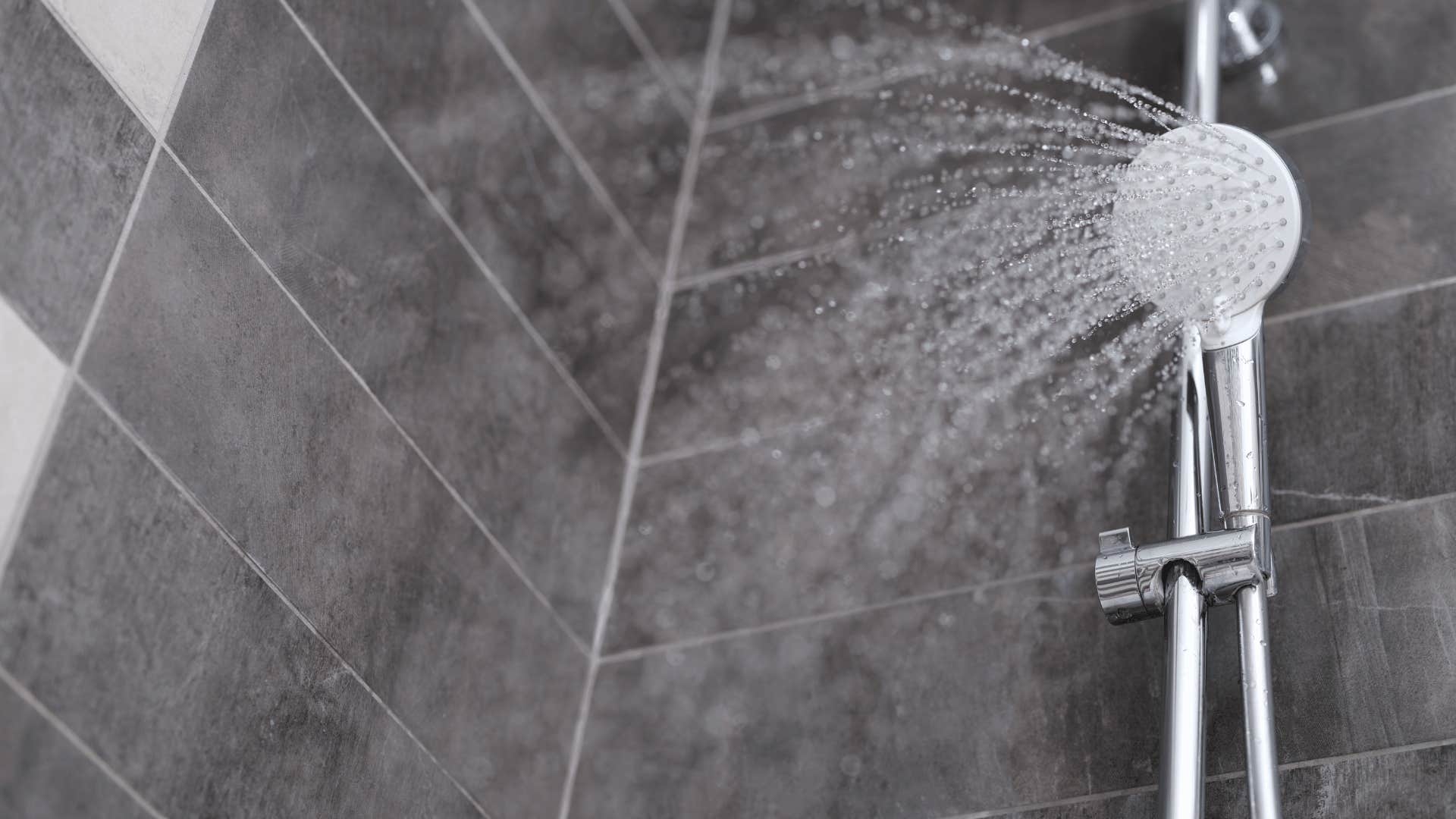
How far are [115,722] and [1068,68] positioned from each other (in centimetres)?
110

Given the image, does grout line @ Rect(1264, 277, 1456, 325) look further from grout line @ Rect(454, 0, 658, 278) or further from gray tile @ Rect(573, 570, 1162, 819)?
grout line @ Rect(454, 0, 658, 278)

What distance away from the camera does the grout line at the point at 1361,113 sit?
53.9 inches

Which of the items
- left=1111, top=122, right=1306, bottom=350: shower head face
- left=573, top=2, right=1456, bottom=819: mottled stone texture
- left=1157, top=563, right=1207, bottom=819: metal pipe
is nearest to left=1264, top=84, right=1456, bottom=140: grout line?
left=573, top=2, right=1456, bottom=819: mottled stone texture

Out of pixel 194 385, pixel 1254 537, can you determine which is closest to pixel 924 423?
pixel 1254 537

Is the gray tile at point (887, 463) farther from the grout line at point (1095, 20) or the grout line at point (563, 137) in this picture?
the grout line at point (1095, 20)

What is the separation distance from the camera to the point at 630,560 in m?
1.50

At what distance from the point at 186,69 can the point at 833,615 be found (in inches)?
28.1

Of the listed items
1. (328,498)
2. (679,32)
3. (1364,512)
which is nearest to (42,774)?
(328,498)

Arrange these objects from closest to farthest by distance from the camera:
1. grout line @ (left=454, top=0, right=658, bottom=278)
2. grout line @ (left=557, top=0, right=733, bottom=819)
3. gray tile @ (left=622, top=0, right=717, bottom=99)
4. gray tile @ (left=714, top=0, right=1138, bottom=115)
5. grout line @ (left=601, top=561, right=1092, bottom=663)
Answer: grout line @ (left=601, top=561, right=1092, bottom=663) < grout line @ (left=557, top=0, right=733, bottom=819) < grout line @ (left=454, top=0, right=658, bottom=278) < gray tile @ (left=714, top=0, right=1138, bottom=115) < gray tile @ (left=622, top=0, right=717, bottom=99)

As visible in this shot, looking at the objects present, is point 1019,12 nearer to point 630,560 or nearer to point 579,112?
point 579,112

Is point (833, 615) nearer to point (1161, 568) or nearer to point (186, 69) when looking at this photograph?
point (1161, 568)

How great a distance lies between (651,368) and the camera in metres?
1.61

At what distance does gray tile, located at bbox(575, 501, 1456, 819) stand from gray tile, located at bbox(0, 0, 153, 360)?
2.10 ft

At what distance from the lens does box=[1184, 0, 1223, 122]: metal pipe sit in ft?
4.37
